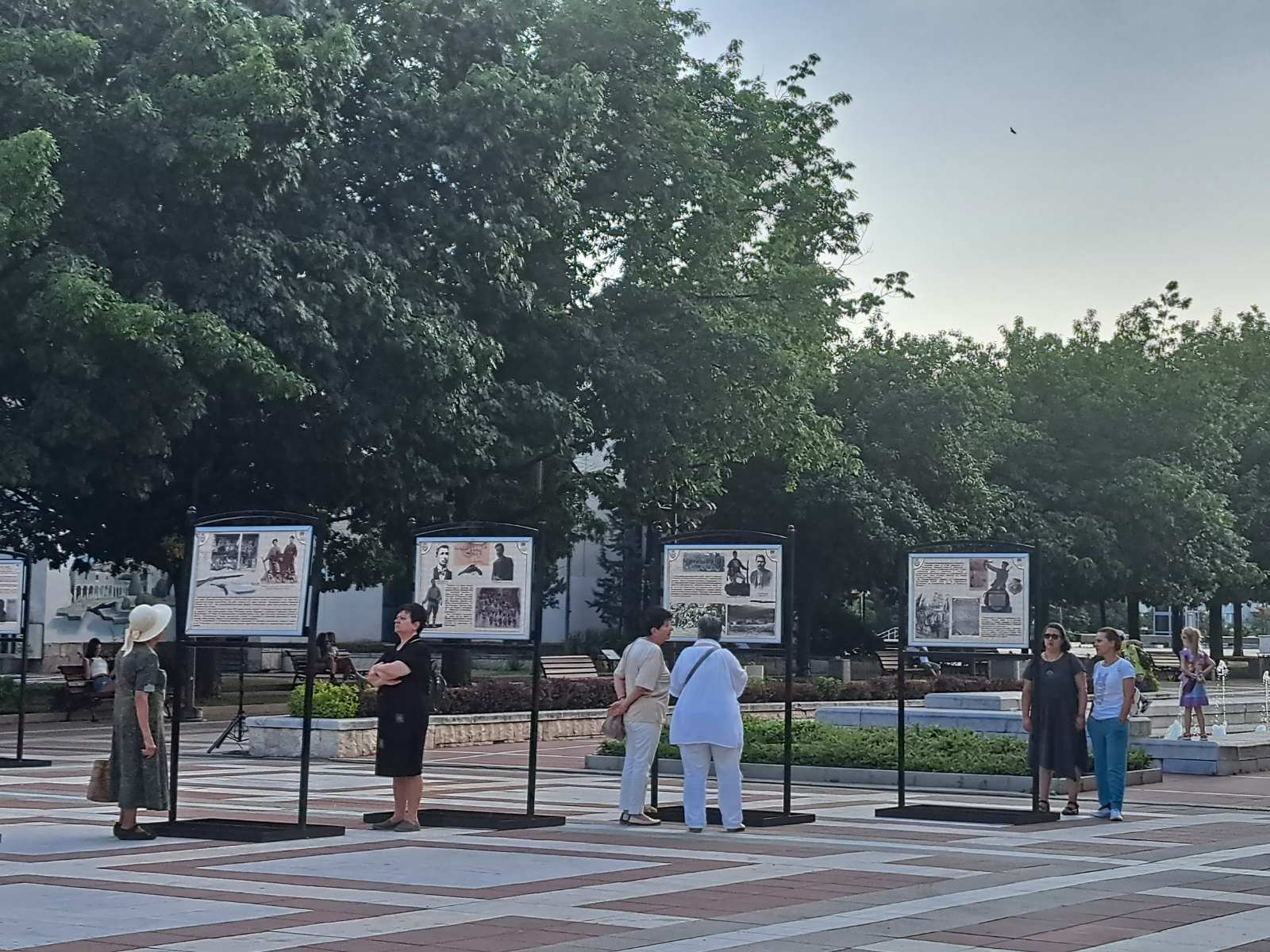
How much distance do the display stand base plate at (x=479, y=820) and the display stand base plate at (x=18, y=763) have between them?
7.24 m

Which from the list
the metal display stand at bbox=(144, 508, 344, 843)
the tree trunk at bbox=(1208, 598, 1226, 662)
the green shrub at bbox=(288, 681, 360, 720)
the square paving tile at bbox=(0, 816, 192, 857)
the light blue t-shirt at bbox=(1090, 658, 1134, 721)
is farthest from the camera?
the tree trunk at bbox=(1208, 598, 1226, 662)

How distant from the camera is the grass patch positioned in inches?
739

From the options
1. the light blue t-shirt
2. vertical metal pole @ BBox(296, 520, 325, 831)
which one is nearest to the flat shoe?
vertical metal pole @ BBox(296, 520, 325, 831)

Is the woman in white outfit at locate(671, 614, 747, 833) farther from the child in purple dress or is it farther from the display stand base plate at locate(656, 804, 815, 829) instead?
the child in purple dress

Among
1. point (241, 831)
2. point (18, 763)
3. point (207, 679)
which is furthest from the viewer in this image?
point (207, 679)

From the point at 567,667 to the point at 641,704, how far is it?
801 inches

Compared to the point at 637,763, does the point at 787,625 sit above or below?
above

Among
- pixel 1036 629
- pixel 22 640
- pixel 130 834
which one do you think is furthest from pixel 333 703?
pixel 1036 629

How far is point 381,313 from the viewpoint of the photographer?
2544 cm

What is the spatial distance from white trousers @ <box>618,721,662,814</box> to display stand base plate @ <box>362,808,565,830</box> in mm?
541

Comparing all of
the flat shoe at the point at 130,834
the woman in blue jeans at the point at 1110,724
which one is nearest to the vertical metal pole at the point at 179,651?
the flat shoe at the point at 130,834

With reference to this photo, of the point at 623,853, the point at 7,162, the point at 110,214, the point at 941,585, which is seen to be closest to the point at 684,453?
the point at 110,214

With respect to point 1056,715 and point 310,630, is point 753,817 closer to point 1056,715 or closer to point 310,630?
point 1056,715

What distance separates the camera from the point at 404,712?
13102 millimetres
